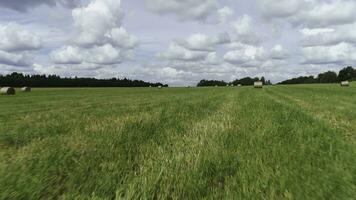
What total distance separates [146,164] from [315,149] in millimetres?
2554

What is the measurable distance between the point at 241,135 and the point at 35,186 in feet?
14.7

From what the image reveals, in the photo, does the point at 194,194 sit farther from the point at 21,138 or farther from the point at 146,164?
the point at 21,138

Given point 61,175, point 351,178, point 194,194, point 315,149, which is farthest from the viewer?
point 315,149

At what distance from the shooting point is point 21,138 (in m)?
8.25

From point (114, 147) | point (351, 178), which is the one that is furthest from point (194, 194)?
point (114, 147)

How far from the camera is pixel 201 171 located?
15.7 feet

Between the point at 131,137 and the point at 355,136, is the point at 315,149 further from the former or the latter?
the point at 131,137

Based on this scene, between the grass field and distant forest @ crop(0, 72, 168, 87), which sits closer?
the grass field

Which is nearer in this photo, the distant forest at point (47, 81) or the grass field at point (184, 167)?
the grass field at point (184, 167)

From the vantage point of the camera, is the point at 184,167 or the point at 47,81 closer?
the point at 184,167

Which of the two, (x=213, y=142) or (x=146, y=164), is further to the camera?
(x=213, y=142)

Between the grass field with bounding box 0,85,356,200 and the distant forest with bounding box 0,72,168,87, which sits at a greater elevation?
the grass field with bounding box 0,85,356,200

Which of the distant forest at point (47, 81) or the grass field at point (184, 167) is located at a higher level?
the grass field at point (184, 167)

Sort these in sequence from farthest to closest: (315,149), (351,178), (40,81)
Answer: (40,81)
(315,149)
(351,178)
